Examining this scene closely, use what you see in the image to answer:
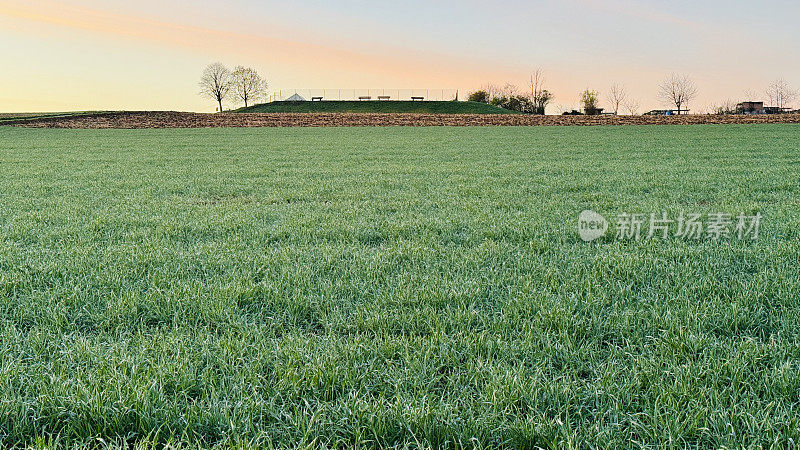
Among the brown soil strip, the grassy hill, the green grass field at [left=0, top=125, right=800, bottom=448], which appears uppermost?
the grassy hill

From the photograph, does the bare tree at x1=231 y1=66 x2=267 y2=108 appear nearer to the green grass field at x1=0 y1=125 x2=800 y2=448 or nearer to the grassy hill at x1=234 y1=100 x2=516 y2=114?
the grassy hill at x1=234 y1=100 x2=516 y2=114

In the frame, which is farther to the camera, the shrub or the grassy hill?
the shrub

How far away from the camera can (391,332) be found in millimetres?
2619

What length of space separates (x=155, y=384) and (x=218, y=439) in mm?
414

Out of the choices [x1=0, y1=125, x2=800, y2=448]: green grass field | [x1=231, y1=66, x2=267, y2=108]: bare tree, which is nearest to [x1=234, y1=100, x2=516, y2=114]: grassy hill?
[x1=231, y1=66, x2=267, y2=108]: bare tree

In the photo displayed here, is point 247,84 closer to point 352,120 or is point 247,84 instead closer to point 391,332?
point 352,120

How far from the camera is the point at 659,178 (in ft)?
29.0

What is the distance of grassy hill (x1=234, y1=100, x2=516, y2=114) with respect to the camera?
71.7 m

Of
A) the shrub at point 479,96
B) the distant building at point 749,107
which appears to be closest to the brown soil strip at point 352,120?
the distant building at point 749,107

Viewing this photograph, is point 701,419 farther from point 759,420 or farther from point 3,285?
point 3,285

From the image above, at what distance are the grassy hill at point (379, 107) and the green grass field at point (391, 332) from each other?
67871mm

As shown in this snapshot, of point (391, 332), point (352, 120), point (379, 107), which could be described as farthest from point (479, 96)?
point (391, 332)

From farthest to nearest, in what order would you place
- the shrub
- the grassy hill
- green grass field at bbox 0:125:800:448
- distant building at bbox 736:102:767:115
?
1. the shrub
2. the grassy hill
3. distant building at bbox 736:102:767:115
4. green grass field at bbox 0:125:800:448

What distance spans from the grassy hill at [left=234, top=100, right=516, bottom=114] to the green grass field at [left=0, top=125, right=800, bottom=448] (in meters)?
67.9
